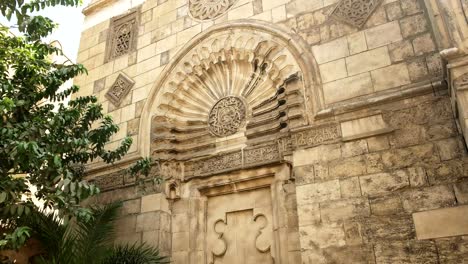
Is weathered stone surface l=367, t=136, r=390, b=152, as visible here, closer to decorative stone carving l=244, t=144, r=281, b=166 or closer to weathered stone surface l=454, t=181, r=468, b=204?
weathered stone surface l=454, t=181, r=468, b=204

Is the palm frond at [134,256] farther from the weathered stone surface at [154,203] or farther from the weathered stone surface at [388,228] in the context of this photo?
the weathered stone surface at [388,228]

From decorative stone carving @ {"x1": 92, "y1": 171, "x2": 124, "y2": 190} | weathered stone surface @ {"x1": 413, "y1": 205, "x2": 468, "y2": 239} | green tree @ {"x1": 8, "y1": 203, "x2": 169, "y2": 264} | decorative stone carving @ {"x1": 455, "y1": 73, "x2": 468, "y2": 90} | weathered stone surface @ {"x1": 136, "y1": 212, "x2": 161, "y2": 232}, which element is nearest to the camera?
decorative stone carving @ {"x1": 455, "y1": 73, "x2": 468, "y2": 90}

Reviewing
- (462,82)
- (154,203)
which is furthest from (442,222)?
(154,203)

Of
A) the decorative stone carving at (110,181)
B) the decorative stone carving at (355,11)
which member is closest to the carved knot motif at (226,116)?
the decorative stone carving at (110,181)

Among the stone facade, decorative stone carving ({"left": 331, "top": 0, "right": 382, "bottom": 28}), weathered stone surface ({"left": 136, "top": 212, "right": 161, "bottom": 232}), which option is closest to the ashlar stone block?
the stone facade

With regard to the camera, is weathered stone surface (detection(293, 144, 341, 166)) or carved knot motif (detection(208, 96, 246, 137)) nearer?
weathered stone surface (detection(293, 144, 341, 166))

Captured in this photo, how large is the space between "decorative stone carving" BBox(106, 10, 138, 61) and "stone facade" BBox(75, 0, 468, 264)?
51 mm

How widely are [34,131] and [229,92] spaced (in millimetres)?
2794

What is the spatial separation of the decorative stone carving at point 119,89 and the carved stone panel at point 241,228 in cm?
250

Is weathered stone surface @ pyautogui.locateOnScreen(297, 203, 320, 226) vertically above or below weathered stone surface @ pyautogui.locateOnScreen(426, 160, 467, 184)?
below

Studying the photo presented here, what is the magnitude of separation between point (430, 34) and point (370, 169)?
5.46 feet

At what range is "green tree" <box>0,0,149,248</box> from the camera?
383 centimetres

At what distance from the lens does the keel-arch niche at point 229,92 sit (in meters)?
5.12

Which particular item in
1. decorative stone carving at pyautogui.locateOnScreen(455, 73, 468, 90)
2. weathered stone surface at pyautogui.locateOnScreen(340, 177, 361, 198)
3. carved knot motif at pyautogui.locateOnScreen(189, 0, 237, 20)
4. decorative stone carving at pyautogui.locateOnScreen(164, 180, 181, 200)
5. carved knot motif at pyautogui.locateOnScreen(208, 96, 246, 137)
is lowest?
weathered stone surface at pyautogui.locateOnScreen(340, 177, 361, 198)
